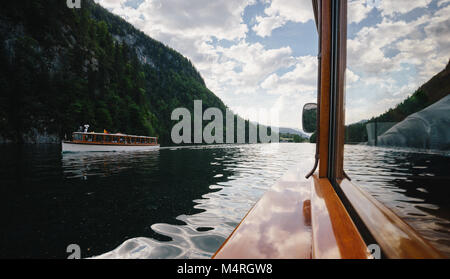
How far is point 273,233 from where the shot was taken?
2.64 ft

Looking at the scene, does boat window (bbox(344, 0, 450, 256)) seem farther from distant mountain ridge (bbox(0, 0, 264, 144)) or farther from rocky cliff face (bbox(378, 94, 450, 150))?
distant mountain ridge (bbox(0, 0, 264, 144))

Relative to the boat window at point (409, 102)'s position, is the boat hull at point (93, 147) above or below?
below

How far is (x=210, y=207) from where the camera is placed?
14.4 feet

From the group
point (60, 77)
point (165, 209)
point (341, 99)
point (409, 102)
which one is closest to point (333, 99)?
point (341, 99)

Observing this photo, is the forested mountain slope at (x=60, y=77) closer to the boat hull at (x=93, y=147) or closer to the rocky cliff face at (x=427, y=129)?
the boat hull at (x=93, y=147)

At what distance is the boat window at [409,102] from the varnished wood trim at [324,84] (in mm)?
353

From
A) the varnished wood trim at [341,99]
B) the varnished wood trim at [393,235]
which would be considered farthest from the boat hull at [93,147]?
the varnished wood trim at [393,235]

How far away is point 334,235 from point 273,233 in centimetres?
20

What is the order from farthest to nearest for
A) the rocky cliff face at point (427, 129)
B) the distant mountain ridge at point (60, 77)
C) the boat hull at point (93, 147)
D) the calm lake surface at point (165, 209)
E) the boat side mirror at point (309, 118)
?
the distant mountain ridge at point (60, 77), the boat hull at point (93, 147), the boat side mirror at point (309, 118), the calm lake surface at point (165, 209), the rocky cliff face at point (427, 129)

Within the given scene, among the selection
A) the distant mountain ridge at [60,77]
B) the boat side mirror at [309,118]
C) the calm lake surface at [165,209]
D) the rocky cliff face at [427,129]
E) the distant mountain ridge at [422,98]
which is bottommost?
the calm lake surface at [165,209]

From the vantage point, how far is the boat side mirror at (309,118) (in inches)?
94.0

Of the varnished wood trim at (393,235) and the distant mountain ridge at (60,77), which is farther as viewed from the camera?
the distant mountain ridge at (60,77)
